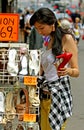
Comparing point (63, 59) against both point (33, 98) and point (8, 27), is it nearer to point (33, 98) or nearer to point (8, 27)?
point (33, 98)

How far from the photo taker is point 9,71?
4.05 m

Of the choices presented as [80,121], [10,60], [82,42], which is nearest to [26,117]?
[10,60]

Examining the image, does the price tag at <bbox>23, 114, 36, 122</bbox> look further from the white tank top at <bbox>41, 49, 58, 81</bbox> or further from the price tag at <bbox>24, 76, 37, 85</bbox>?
the white tank top at <bbox>41, 49, 58, 81</bbox>

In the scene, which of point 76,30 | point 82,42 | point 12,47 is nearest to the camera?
point 12,47

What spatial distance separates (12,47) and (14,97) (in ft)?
1.54

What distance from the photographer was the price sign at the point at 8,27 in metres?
4.41

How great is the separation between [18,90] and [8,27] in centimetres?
62

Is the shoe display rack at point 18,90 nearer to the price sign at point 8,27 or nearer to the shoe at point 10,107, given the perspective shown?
the shoe at point 10,107

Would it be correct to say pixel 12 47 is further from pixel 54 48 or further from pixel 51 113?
pixel 51 113

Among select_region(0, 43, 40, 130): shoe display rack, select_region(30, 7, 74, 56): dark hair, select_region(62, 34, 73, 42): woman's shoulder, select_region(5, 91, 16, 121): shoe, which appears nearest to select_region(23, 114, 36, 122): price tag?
select_region(0, 43, 40, 130): shoe display rack

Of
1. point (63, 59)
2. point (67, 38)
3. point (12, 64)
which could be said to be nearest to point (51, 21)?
point (67, 38)

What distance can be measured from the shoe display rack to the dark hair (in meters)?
0.18

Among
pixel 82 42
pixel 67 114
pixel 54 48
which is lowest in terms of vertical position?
pixel 82 42

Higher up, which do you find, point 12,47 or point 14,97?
point 12,47
